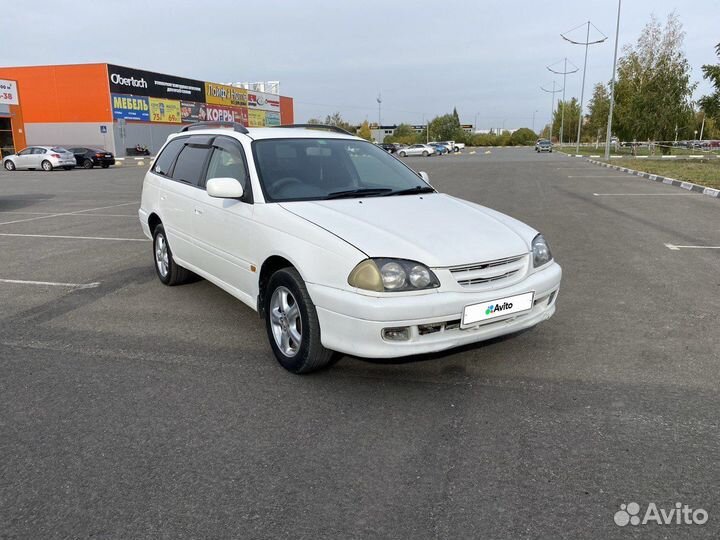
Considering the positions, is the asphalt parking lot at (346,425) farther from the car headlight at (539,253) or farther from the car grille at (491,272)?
the car headlight at (539,253)

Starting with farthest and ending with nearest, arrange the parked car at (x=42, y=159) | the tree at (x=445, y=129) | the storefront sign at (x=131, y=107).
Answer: the tree at (x=445, y=129) < the storefront sign at (x=131, y=107) < the parked car at (x=42, y=159)

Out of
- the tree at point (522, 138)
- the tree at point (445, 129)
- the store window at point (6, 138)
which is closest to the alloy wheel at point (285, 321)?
the store window at point (6, 138)

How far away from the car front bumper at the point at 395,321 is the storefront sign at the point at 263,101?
65.8m

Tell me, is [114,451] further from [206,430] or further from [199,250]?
[199,250]

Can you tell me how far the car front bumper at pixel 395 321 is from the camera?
3199 mm

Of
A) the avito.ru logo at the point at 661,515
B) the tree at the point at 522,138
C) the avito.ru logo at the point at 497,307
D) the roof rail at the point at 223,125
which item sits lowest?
the avito.ru logo at the point at 661,515

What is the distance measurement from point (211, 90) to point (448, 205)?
57.7 meters

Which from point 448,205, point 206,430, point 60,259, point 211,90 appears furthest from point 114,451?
point 211,90

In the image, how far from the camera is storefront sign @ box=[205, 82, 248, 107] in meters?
56.8

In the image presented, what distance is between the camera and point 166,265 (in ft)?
19.5

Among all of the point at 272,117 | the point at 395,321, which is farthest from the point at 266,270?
the point at 272,117

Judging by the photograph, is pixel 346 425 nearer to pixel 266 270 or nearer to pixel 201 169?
pixel 266 270

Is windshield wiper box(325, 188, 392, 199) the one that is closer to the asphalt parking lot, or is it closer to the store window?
the asphalt parking lot

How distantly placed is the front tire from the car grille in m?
0.92
